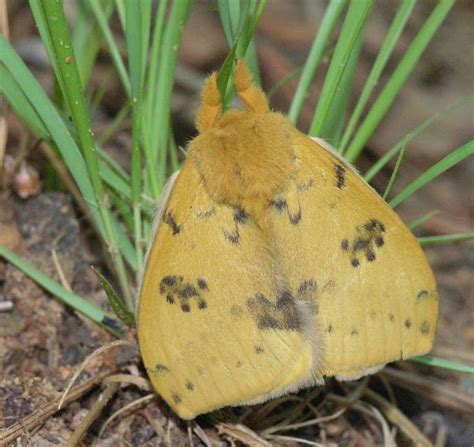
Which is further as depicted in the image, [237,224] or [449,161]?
[449,161]

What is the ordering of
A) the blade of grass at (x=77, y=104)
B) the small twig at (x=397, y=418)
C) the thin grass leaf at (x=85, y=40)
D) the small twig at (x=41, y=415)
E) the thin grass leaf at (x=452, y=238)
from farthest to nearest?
the thin grass leaf at (x=85, y=40), the small twig at (x=397, y=418), the thin grass leaf at (x=452, y=238), the small twig at (x=41, y=415), the blade of grass at (x=77, y=104)

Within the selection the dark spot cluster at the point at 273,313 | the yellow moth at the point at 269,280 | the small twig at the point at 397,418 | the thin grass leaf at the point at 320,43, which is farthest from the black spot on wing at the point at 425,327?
the thin grass leaf at the point at 320,43

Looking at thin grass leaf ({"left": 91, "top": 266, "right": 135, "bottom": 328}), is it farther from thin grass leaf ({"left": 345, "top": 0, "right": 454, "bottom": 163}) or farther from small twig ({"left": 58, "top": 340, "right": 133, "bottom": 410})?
thin grass leaf ({"left": 345, "top": 0, "right": 454, "bottom": 163})

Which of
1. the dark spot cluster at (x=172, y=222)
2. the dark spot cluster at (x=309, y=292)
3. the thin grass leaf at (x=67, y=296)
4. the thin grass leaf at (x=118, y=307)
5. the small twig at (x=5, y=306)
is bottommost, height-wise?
the small twig at (x=5, y=306)

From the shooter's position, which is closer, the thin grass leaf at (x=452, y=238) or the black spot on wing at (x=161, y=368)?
the black spot on wing at (x=161, y=368)

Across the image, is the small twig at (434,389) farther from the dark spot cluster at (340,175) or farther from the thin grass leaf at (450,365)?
the dark spot cluster at (340,175)

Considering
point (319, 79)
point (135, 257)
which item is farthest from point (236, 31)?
point (319, 79)

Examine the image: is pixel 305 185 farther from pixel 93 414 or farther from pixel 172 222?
pixel 93 414

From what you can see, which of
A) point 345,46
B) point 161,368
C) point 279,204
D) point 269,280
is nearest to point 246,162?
point 279,204
